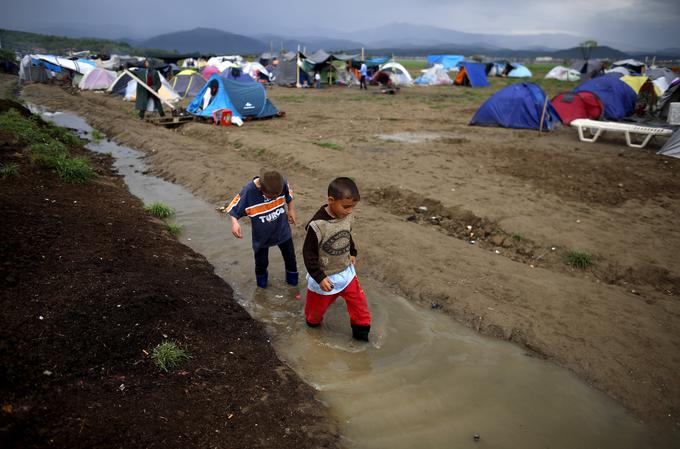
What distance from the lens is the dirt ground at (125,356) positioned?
98.7 inches

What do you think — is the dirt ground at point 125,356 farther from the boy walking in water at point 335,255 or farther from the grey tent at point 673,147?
the grey tent at point 673,147

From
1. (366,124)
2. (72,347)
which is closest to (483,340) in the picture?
(72,347)

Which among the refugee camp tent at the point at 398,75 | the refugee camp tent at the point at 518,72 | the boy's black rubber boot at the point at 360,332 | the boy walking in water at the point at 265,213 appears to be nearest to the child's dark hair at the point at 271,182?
the boy walking in water at the point at 265,213

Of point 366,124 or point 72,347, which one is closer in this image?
point 72,347

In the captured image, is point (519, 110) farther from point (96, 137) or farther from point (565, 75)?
point (565, 75)

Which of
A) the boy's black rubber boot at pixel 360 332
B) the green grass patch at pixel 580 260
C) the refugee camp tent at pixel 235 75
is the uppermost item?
the refugee camp tent at pixel 235 75

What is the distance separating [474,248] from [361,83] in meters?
30.0

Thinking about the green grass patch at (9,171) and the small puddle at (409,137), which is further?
the small puddle at (409,137)

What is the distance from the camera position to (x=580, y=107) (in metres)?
16.6

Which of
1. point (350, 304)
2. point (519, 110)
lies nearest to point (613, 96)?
point (519, 110)

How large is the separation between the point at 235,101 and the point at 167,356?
14341mm

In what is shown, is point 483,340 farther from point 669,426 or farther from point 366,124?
point 366,124

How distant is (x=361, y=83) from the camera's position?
33.3m

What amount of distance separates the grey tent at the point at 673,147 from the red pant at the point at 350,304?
38.6 ft
